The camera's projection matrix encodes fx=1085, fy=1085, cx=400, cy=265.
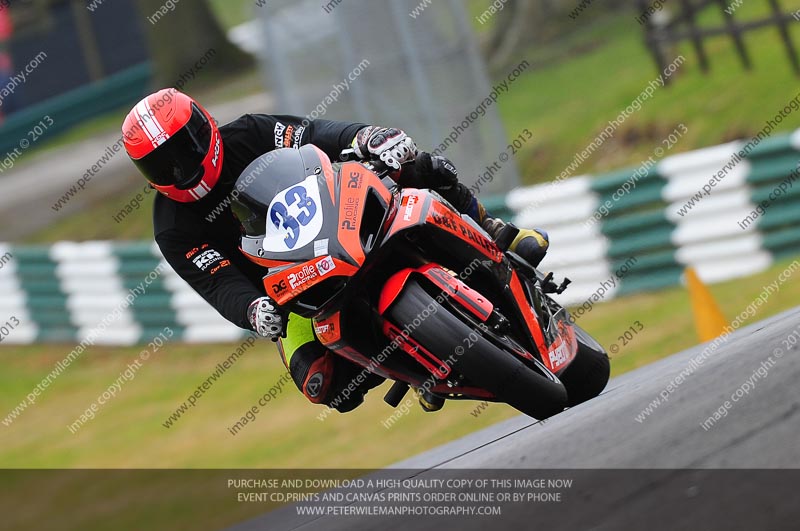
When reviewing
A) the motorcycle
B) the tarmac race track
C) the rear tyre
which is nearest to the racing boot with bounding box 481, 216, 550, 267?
the motorcycle

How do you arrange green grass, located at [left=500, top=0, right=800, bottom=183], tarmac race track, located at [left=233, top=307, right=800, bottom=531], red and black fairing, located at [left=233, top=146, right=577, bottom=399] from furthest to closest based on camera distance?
green grass, located at [left=500, top=0, right=800, bottom=183] < red and black fairing, located at [left=233, top=146, right=577, bottom=399] < tarmac race track, located at [left=233, top=307, right=800, bottom=531]

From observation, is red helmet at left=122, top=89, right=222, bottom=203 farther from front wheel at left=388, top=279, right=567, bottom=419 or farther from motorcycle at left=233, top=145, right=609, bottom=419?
front wheel at left=388, top=279, right=567, bottom=419

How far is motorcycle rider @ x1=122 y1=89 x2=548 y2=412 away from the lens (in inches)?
194

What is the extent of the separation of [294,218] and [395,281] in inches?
19.4

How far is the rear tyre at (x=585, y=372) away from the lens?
529 cm

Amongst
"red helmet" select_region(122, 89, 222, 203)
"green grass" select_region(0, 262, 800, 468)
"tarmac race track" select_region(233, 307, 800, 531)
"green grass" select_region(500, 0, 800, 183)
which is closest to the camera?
"tarmac race track" select_region(233, 307, 800, 531)

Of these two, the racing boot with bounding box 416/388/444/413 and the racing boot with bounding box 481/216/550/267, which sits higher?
the racing boot with bounding box 481/216/550/267

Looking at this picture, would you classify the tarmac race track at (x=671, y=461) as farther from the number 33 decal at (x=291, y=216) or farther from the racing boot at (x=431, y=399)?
the number 33 decal at (x=291, y=216)

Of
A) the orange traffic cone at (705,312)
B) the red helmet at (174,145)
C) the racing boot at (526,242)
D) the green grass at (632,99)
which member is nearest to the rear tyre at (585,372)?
the racing boot at (526,242)

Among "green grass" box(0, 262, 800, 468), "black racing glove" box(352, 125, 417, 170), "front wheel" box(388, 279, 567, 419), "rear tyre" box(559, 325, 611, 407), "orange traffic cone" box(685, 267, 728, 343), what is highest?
"black racing glove" box(352, 125, 417, 170)

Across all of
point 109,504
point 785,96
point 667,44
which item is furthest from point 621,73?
point 109,504

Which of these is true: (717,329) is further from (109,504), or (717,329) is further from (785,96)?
(785,96)

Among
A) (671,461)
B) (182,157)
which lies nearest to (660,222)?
(182,157)

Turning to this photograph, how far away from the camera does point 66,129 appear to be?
76.4ft
